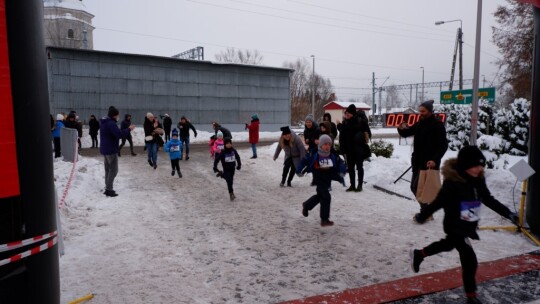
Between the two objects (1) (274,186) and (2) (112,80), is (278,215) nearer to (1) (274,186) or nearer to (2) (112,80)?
(1) (274,186)

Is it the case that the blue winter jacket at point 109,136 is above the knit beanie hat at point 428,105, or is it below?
below

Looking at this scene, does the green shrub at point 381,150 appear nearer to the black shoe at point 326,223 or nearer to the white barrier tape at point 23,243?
the black shoe at point 326,223

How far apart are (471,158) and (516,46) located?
2817cm

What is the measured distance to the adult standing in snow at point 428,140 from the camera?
645 cm

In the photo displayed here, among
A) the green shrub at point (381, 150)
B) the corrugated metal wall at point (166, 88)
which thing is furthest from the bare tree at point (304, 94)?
the green shrub at point (381, 150)

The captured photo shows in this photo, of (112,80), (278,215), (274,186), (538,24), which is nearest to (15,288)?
(278,215)

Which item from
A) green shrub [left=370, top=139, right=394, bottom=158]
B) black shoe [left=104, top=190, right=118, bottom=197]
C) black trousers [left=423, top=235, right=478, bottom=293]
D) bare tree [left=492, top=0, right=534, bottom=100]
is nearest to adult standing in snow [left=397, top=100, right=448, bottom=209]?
black trousers [left=423, top=235, right=478, bottom=293]

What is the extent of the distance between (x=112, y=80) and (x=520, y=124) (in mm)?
24496

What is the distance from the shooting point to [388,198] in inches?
347

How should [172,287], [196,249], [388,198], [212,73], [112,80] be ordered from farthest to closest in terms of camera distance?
1. [212,73]
2. [112,80]
3. [388,198]
4. [196,249]
5. [172,287]

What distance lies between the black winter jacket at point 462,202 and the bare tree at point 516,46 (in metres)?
26.3

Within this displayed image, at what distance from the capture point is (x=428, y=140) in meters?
6.51

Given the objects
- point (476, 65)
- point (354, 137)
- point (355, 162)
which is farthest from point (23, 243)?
point (476, 65)

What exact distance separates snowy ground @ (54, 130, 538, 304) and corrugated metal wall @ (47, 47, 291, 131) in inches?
703
